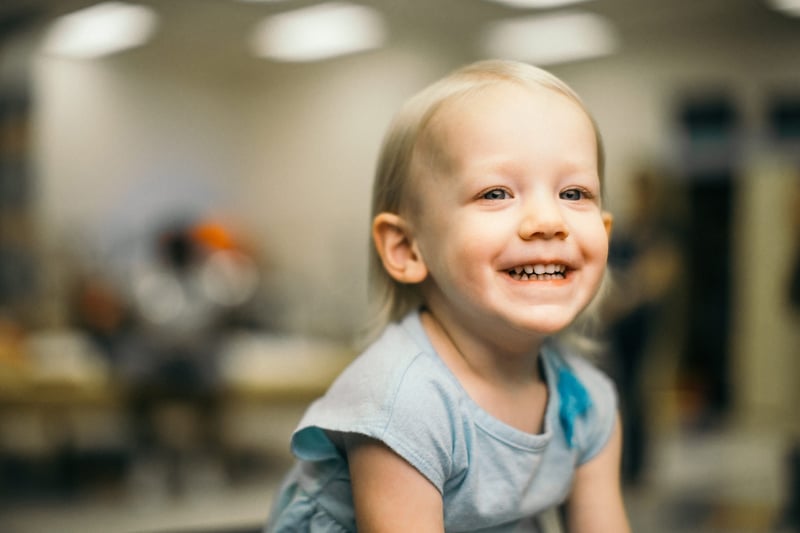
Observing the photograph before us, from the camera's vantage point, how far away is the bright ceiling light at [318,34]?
527 centimetres

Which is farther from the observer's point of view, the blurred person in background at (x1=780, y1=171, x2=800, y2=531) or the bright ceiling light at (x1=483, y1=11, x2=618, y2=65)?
the bright ceiling light at (x1=483, y1=11, x2=618, y2=65)

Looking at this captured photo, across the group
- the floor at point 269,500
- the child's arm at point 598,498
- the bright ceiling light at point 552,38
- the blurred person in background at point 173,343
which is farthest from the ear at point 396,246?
the bright ceiling light at point 552,38

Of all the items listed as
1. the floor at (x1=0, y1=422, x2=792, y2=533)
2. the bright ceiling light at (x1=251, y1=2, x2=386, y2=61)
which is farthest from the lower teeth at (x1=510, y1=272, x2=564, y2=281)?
the bright ceiling light at (x1=251, y1=2, x2=386, y2=61)

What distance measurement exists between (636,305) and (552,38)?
7.89ft

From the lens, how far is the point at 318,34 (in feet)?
17.9

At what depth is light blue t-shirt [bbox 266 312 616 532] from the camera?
671 mm

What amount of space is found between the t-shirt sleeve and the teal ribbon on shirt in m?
0.12

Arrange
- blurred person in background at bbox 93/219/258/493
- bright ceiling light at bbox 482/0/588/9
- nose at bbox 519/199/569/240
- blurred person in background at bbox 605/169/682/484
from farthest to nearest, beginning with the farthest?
bright ceiling light at bbox 482/0/588/9 < blurred person in background at bbox 93/219/258/493 < blurred person in background at bbox 605/169/682/484 < nose at bbox 519/199/569/240

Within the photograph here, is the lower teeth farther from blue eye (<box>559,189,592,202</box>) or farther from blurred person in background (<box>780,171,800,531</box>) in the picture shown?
blurred person in background (<box>780,171,800,531</box>)

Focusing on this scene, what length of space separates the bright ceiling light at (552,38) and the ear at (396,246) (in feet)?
14.3

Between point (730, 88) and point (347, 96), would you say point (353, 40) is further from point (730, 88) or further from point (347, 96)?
point (730, 88)

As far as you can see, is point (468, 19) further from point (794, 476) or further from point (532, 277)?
point (532, 277)

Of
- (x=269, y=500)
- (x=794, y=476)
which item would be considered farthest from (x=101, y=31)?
(x=794, y=476)

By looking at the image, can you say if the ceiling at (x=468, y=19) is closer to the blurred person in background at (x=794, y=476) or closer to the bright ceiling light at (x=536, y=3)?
the bright ceiling light at (x=536, y=3)
